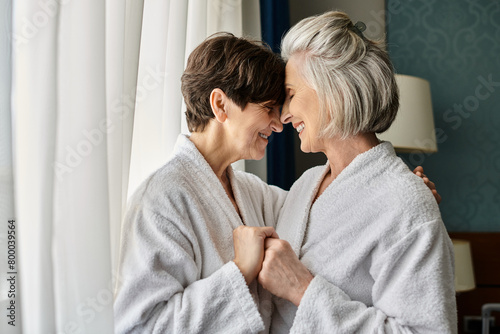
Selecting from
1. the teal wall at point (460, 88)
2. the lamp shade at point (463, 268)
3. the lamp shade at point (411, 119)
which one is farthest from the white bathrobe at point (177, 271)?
the teal wall at point (460, 88)

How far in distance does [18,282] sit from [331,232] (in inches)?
28.2

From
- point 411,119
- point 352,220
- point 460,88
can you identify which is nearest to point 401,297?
point 352,220

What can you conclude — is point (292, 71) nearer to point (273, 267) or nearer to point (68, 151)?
point (273, 267)

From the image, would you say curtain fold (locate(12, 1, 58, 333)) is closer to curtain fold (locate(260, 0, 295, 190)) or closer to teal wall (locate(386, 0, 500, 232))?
curtain fold (locate(260, 0, 295, 190))

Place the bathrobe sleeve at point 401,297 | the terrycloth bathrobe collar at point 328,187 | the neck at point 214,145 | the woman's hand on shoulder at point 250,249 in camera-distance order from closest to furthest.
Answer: the bathrobe sleeve at point 401,297 < the woman's hand on shoulder at point 250,249 < the terrycloth bathrobe collar at point 328,187 < the neck at point 214,145

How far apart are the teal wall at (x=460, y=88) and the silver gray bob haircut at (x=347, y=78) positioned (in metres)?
1.77

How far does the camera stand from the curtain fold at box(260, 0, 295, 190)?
236 cm

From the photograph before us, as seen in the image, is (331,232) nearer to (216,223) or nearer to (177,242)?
(216,223)

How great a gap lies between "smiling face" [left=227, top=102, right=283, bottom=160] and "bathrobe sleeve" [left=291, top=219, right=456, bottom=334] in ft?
1.37

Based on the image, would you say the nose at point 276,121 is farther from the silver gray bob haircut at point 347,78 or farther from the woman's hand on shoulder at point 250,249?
the woman's hand on shoulder at point 250,249

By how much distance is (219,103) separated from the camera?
134cm

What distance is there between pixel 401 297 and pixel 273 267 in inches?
10.8

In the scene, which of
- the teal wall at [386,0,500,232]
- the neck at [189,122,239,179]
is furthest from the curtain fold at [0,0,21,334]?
the teal wall at [386,0,500,232]

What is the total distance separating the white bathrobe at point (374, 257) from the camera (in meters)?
1.07
